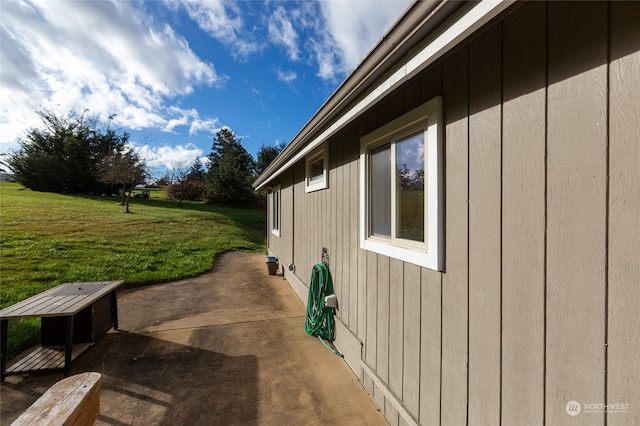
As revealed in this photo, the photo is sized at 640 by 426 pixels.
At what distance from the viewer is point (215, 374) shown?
2824 mm

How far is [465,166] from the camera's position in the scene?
1.50 m

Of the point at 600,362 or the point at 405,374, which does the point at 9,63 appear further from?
the point at 600,362

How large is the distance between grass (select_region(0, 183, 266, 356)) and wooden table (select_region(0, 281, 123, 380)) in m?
0.60

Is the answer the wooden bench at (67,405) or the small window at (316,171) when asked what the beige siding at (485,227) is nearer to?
the wooden bench at (67,405)

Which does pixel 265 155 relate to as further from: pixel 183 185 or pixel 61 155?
pixel 61 155

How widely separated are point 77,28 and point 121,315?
5.72 m

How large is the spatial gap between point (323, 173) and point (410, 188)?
2.17 meters

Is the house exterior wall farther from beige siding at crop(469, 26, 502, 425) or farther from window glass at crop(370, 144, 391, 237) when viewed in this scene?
window glass at crop(370, 144, 391, 237)

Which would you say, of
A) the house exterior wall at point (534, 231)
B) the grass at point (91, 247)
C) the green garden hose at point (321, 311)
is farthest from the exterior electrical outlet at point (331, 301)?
the grass at point (91, 247)

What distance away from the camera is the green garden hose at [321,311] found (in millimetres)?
3586

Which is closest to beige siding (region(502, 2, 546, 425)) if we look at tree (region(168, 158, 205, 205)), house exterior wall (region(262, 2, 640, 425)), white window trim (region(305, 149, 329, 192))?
house exterior wall (region(262, 2, 640, 425))

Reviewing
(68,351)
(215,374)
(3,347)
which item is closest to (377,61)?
(215,374)

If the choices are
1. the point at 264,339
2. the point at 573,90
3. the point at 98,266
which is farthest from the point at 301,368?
the point at 98,266

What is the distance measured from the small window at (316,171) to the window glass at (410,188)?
1804mm
